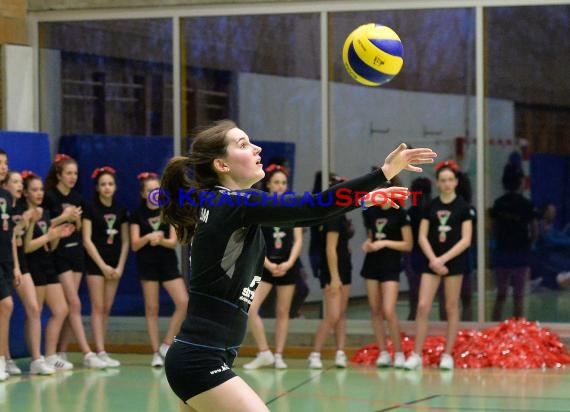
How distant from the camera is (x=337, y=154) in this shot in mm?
10766

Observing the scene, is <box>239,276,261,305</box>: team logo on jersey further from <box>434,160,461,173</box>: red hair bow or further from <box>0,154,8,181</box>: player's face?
<box>434,160,461,173</box>: red hair bow

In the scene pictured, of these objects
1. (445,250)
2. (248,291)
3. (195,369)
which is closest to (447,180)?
(445,250)

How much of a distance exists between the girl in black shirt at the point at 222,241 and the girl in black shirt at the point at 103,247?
6.08 meters

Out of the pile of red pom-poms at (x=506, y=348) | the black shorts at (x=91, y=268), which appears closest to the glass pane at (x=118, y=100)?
the black shorts at (x=91, y=268)

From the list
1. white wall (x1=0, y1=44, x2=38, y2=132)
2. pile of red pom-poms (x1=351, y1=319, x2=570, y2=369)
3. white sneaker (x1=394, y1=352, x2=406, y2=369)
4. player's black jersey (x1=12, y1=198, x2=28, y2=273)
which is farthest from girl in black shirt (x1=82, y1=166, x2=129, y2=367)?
white sneaker (x1=394, y1=352, x2=406, y2=369)

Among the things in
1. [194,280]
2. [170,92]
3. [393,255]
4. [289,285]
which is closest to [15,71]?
[170,92]

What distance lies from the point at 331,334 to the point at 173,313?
5.48 ft

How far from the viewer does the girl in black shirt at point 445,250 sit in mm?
9758

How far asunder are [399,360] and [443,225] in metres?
1.33

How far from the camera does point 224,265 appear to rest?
398 centimetres

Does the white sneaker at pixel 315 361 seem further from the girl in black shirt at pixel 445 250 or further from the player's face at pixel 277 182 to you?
the player's face at pixel 277 182

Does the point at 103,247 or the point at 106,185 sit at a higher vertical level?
the point at 106,185

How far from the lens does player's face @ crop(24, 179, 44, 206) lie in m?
9.58

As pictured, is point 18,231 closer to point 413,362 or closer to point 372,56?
point 413,362
